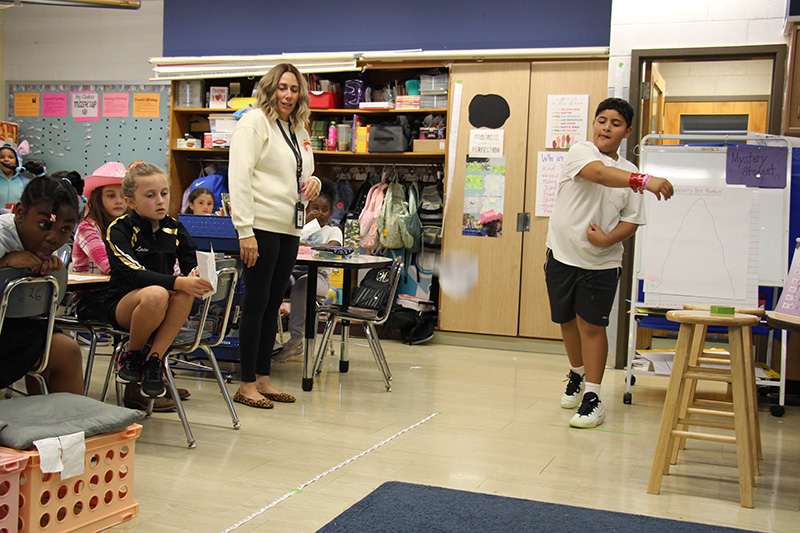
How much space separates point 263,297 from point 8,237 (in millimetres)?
1312

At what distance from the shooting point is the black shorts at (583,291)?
3402 mm

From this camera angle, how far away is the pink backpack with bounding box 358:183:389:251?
237 inches

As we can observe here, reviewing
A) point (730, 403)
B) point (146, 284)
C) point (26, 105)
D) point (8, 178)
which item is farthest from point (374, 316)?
point (26, 105)

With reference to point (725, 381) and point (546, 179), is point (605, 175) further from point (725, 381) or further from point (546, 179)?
point (546, 179)

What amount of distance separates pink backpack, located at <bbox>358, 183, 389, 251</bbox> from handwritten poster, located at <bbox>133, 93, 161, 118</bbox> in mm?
2473

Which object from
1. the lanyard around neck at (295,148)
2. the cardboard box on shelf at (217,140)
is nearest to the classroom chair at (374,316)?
the lanyard around neck at (295,148)

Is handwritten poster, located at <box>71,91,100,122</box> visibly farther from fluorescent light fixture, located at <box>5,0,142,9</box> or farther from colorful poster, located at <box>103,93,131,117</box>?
fluorescent light fixture, located at <box>5,0,142,9</box>

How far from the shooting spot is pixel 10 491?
1.75 meters

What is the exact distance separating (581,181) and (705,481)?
142cm

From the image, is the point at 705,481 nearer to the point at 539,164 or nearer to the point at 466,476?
the point at 466,476

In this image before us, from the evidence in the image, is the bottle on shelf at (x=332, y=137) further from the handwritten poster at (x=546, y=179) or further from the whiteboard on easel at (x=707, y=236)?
the whiteboard on easel at (x=707, y=236)

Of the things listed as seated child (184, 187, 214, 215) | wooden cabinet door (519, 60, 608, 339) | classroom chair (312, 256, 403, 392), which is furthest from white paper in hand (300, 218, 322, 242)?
wooden cabinet door (519, 60, 608, 339)

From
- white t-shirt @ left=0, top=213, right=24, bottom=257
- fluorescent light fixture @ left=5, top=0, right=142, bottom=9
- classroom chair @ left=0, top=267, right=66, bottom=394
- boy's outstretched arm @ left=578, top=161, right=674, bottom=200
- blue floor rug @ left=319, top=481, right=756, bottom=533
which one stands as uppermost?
fluorescent light fixture @ left=5, top=0, right=142, bottom=9

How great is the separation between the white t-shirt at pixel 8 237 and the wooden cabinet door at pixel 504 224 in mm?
3904
